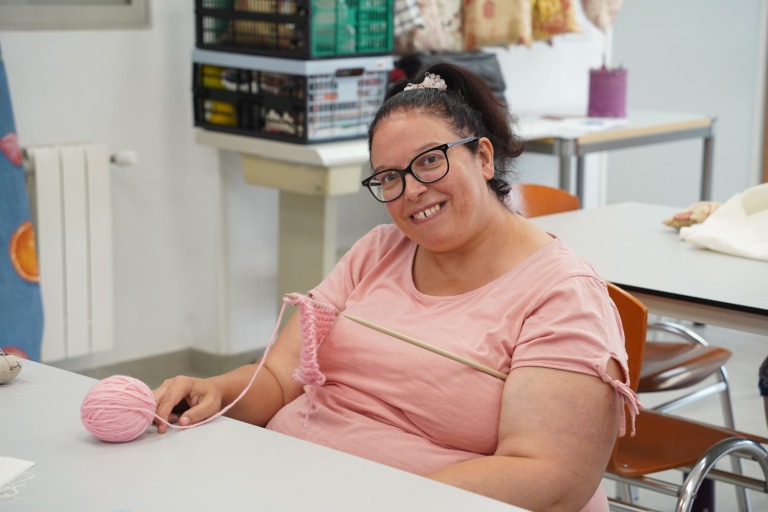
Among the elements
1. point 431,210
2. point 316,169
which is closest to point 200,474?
point 431,210

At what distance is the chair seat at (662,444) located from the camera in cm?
196

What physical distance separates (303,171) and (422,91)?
1.60 metres

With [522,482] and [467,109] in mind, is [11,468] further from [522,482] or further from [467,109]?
[467,109]

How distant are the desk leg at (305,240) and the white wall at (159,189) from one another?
7.4 inches

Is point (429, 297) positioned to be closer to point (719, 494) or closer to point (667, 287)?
point (667, 287)

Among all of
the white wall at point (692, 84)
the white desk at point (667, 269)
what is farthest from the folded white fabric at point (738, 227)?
the white wall at point (692, 84)

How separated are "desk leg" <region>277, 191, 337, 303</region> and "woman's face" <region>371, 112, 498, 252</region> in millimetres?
1715

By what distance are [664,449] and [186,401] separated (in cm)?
97

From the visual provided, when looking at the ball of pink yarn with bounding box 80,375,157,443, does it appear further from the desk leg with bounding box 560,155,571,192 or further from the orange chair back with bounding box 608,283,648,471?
the desk leg with bounding box 560,155,571,192

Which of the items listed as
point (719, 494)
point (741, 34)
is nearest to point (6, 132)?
point (719, 494)

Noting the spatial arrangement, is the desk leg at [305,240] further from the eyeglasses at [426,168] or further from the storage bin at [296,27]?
the eyeglasses at [426,168]

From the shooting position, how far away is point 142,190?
3.42 m

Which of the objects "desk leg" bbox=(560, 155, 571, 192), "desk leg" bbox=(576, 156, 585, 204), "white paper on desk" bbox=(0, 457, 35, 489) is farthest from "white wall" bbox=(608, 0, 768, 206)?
"white paper on desk" bbox=(0, 457, 35, 489)

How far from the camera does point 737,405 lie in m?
3.50
